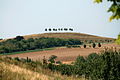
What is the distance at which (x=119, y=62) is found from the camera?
45.3 metres

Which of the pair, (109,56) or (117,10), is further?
(109,56)

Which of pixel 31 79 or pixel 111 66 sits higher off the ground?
pixel 31 79

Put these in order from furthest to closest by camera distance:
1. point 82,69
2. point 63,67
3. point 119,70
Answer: point 63,67
point 82,69
point 119,70

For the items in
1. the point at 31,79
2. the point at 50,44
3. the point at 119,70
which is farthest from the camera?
the point at 50,44

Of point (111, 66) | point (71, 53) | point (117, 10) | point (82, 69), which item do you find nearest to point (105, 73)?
point (111, 66)

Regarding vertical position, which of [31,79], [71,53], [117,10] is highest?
[117,10]

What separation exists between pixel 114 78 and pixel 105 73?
1636 millimetres

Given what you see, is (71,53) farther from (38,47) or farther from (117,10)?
(117,10)

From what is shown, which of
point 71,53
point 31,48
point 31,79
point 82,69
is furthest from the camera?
point 31,48

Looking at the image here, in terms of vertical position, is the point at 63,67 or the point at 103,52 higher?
the point at 103,52

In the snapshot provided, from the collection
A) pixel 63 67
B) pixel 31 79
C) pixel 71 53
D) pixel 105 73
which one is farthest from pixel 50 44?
pixel 31 79

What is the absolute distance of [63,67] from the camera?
3605 inches

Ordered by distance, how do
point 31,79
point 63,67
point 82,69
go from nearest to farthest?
→ point 31,79 < point 82,69 < point 63,67

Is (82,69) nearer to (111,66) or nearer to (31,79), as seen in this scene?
(111,66)
